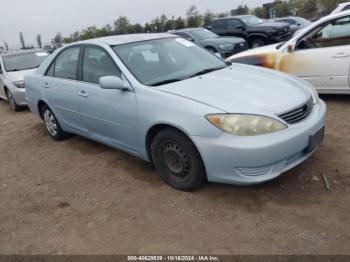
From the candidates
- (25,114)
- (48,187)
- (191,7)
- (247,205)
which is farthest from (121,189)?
(191,7)

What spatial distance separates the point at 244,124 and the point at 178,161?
2.70 feet

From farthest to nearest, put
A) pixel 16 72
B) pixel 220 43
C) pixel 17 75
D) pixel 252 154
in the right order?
pixel 220 43, pixel 16 72, pixel 17 75, pixel 252 154

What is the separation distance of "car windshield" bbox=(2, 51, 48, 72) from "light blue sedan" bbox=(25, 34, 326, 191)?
522 centimetres

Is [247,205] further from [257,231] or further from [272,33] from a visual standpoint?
[272,33]

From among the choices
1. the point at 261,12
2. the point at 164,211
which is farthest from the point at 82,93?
the point at 261,12

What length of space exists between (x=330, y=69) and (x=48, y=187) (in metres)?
4.57

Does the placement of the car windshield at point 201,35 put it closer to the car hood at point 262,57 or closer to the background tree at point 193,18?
the car hood at point 262,57

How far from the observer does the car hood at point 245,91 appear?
3332mm

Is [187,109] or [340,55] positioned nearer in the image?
[187,109]

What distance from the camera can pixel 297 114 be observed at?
11.4ft

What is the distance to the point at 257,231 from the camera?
10.0 ft

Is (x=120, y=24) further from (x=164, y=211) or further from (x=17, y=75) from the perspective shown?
(x=164, y=211)

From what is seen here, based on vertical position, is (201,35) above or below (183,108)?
below

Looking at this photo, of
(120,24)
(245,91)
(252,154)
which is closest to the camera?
(252,154)
